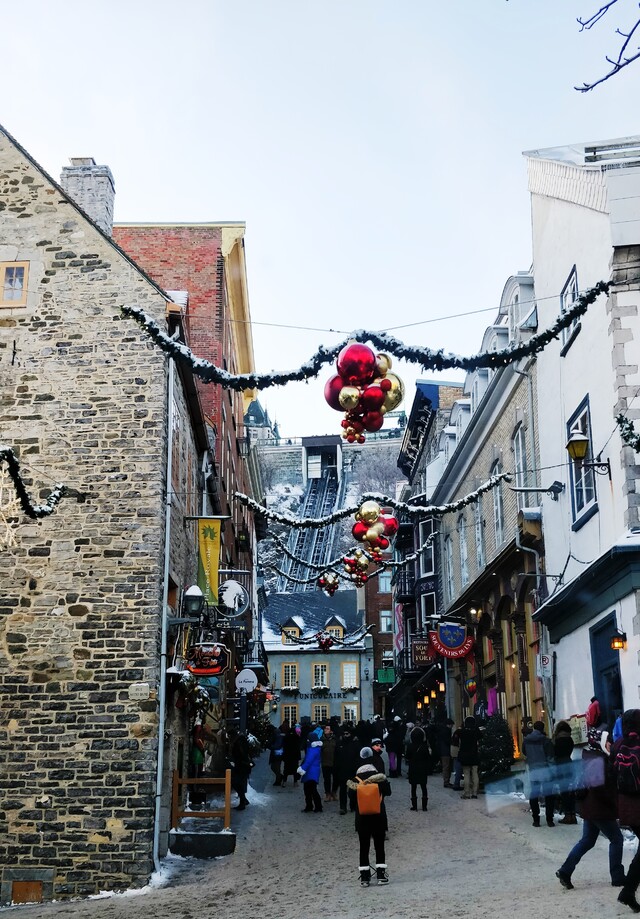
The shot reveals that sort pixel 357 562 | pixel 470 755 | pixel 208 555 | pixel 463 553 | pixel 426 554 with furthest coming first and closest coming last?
pixel 426 554 → pixel 463 553 → pixel 470 755 → pixel 208 555 → pixel 357 562

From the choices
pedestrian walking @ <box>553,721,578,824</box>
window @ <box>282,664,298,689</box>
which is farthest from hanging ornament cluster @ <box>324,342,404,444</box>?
window @ <box>282,664,298,689</box>

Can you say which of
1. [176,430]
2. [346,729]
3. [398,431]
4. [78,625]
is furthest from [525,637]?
[398,431]

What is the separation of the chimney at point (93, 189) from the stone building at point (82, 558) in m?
2.63

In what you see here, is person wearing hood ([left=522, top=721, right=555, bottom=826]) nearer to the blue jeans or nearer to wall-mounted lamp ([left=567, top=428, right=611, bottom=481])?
wall-mounted lamp ([left=567, top=428, right=611, bottom=481])

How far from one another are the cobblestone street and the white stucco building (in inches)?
96.8

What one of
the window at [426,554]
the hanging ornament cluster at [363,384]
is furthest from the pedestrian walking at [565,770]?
the window at [426,554]

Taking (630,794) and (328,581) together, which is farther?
(328,581)

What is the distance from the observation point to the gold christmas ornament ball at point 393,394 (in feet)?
29.3

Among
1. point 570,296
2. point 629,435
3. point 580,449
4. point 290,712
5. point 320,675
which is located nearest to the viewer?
point 629,435

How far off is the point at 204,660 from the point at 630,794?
8773 mm

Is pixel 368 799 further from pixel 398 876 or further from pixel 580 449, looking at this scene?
pixel 580 449

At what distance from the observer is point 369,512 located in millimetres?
15578

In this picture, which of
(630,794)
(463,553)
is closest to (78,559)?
(630,794)

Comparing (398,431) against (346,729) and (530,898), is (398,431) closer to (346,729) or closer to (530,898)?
(346,729)
